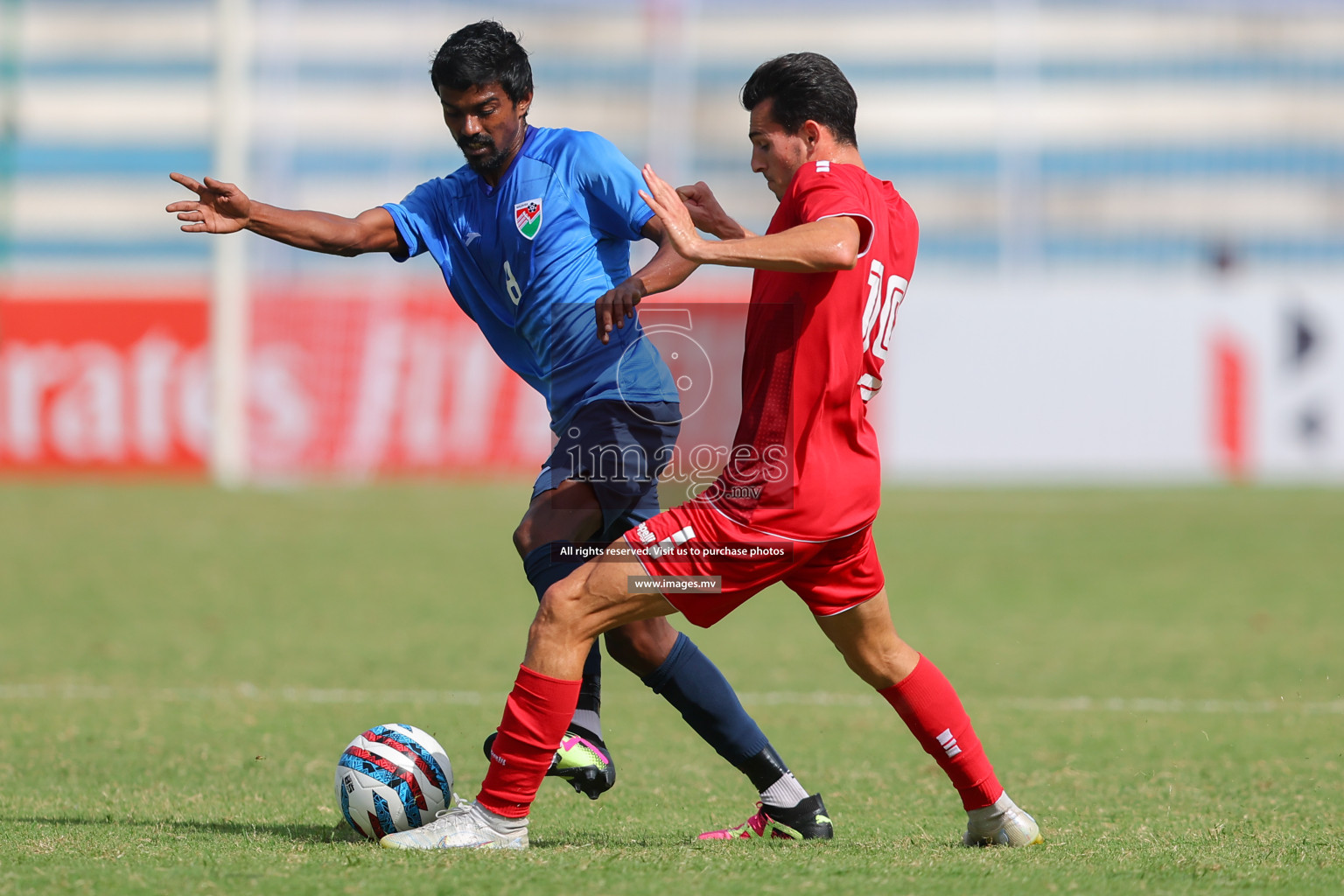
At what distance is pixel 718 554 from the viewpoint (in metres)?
4.21

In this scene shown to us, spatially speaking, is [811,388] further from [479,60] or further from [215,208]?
[215,208]

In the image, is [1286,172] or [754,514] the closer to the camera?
[754,514]

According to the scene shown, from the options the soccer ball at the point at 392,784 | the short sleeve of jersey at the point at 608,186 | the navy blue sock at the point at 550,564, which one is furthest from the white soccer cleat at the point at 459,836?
the short sleeve of jersey at the point at 608,186

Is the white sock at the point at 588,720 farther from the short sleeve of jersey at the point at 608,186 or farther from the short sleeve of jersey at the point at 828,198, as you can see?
the short sleeve of jersey at the point at 828,198

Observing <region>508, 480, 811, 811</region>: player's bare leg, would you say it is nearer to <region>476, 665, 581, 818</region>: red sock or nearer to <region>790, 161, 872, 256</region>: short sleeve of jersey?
<region>476, 665, 581, 818</region>: red sock

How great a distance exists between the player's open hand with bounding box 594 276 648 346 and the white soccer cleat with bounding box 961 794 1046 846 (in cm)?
173

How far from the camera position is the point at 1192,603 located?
34.1 feet

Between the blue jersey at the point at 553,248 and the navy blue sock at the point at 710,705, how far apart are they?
846 millimetres

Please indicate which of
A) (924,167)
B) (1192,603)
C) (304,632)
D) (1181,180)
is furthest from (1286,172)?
(304,632)

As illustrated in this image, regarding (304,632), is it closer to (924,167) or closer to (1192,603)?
(1192,603)

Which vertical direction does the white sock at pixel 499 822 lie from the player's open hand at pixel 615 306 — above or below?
below

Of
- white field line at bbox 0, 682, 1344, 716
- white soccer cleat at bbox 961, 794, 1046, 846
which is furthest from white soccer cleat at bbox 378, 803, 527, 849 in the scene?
white field line at bbox 0, 682, 1344, 716

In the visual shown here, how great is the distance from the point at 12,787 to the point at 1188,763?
417cm

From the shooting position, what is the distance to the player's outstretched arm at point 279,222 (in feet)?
16.4
